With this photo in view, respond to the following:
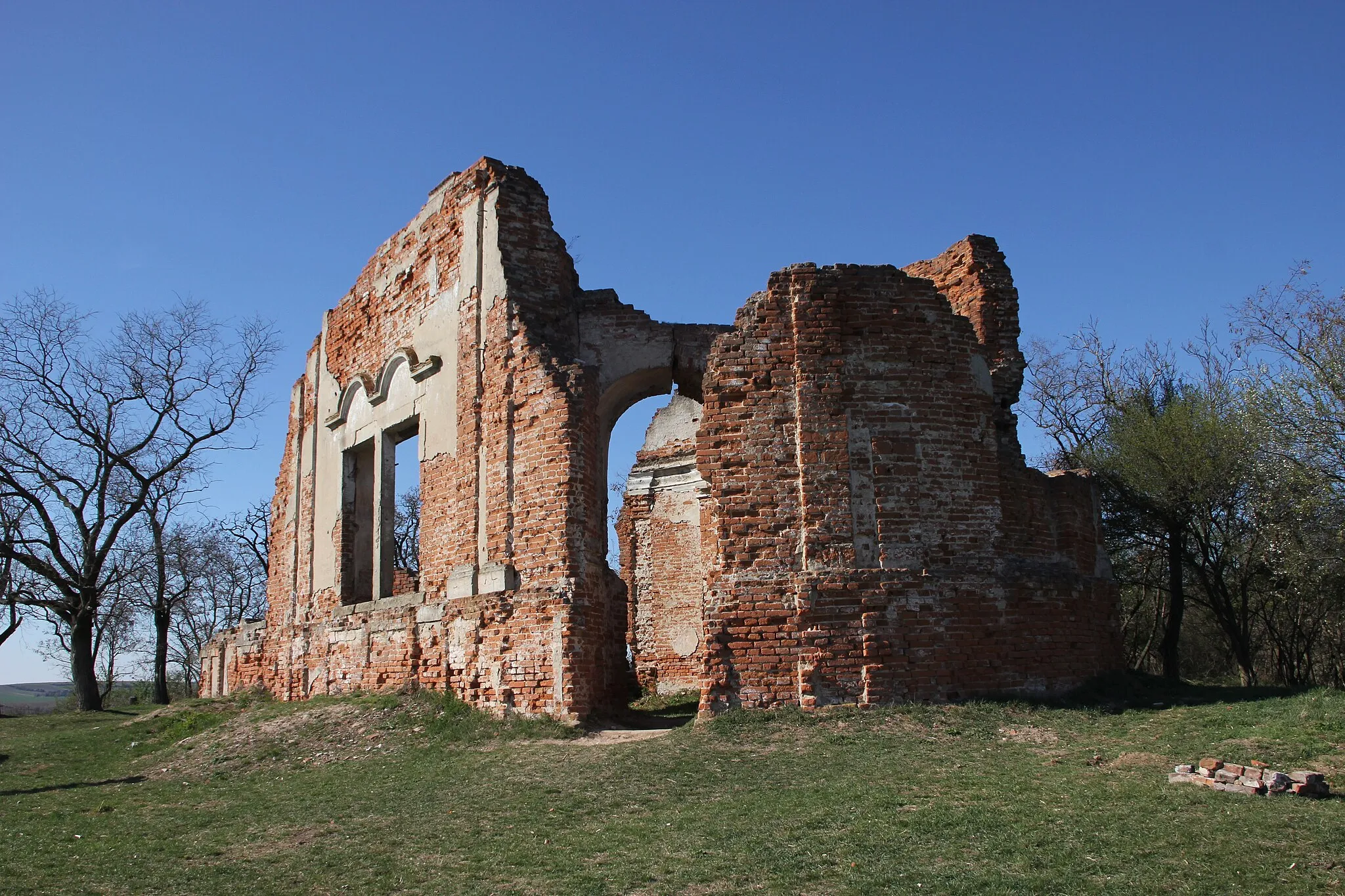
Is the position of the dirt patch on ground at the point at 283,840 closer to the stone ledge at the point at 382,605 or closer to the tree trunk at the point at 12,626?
the stone ledge at the point at 382,605

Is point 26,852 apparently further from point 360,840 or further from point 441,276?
point 441,276

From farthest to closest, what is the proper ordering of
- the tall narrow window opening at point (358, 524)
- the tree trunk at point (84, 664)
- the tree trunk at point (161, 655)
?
the tree trunk at point (161, 655) → the tree trunk at point (84, 664) → the tall narrow window opening at point (358, 524)

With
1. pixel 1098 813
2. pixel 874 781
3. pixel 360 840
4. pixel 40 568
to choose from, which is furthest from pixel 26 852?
pixel 40 568

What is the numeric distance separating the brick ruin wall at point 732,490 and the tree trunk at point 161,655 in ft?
44.5

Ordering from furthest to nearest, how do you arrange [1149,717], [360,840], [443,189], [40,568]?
1. [40,568]
2. [443,189]
3. [1149,717]
4. [360,840]

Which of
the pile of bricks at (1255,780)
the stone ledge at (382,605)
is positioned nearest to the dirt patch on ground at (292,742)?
the stone ledge at (382,605)

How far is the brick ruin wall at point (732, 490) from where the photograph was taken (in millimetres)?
9461

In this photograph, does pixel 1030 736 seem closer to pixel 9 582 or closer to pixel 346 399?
pixel 346 399

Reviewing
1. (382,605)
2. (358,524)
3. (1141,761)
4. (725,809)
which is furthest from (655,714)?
(1141,761)

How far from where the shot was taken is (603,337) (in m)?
12.2

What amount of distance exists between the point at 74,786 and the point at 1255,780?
10589 mm

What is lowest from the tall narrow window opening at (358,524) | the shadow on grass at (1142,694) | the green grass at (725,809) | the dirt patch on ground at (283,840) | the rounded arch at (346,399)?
the dirt patch on ground at (283,840)

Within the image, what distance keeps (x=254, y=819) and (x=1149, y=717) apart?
24.5 feet

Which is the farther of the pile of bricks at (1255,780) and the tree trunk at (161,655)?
the tree trunk at (161,655)
